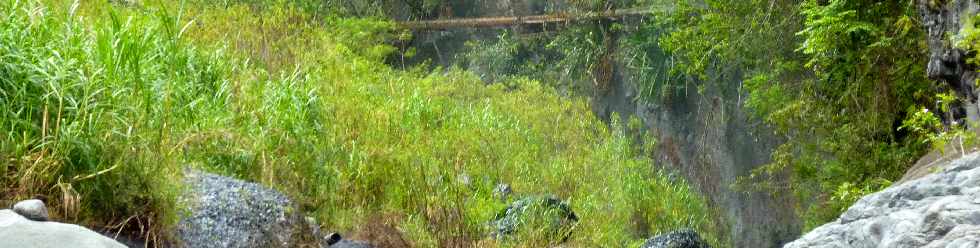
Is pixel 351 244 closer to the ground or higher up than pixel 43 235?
closer to the ground

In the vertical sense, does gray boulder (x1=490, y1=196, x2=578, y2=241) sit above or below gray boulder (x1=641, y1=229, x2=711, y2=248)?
above

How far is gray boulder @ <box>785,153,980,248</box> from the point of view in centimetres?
218

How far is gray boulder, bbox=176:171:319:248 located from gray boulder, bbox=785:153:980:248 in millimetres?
3414

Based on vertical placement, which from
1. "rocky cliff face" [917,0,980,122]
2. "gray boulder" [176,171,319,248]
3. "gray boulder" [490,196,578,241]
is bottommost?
"gray boulder" [490,196,578,241]

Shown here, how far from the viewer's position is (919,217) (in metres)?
2.31

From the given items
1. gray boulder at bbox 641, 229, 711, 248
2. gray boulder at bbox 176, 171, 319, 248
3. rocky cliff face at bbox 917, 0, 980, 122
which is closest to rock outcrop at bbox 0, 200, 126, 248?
gray boulder at bbox 176, 171, 319, 248

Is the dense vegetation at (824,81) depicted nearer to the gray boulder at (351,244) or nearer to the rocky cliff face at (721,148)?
the rocky cliff face at (721,148)

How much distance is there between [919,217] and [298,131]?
5.62 metres

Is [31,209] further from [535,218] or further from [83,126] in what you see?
[535,218]

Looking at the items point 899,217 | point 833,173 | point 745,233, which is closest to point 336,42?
point 745,233

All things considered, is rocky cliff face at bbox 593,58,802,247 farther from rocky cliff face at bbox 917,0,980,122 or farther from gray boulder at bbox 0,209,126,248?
gray boulder at bbox 0,209,126,248

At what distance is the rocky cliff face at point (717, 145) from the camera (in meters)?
9.96

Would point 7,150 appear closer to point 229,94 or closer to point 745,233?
point 229,94

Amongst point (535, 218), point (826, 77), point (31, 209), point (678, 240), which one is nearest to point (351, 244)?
point (535, 218)
